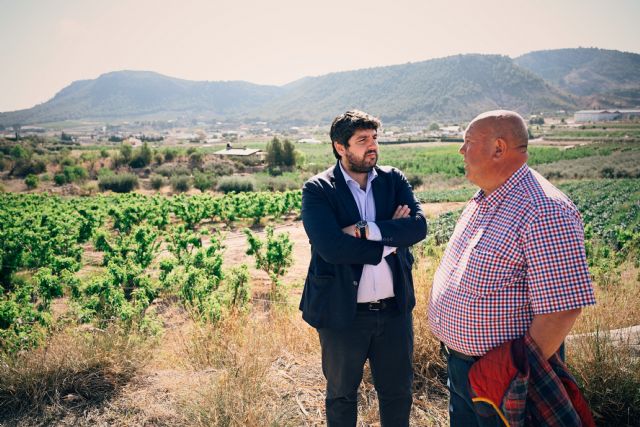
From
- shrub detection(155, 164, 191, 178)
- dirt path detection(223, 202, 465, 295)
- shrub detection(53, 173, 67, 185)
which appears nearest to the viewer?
dirt path detection(223, 202, 465, 295)

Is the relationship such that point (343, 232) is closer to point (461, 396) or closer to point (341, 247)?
point (341, 247)

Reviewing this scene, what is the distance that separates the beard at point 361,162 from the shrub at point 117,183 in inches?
1594

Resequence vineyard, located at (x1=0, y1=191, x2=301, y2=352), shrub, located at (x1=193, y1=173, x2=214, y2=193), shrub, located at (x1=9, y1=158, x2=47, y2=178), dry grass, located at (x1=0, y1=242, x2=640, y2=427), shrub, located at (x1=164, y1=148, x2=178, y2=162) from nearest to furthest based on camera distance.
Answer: dry grass, located at (x1=0, y1=242, x2=640, y2=427) < vineyard, located at (x1=0, y1=191, x2=301, y2=352) < shrub, located at (x1=193, y1=173, x2=214, y2=193) < shrub, located at (x1=9, y1=158, x2=47, y2=178) < shrub, located at (x1=164, y1=148, x2=178, y2=162)

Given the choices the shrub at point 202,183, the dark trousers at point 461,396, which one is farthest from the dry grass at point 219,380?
the shrub at point 202,183

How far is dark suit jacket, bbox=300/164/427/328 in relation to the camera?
2.35m

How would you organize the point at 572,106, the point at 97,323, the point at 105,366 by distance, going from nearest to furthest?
the point at 105,366, the point at 97,323, the point at 572,106

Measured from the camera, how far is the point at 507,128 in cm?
197

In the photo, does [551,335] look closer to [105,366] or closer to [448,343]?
[448,343]

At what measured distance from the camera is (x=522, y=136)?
6.48 feet

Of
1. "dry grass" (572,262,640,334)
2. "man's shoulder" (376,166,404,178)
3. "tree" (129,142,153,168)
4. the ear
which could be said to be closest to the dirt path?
"dry grass" (572,262,640,334)

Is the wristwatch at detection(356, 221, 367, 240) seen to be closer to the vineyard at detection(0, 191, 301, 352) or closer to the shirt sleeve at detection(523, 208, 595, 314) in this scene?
the shirt sleeve at detection(523, 208, 595, 314)

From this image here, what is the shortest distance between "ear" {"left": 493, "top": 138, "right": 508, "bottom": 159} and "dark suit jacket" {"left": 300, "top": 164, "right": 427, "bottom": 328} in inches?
30.1

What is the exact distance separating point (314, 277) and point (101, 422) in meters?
1.79

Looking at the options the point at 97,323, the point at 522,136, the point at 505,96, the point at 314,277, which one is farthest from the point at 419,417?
the point at 505,96
